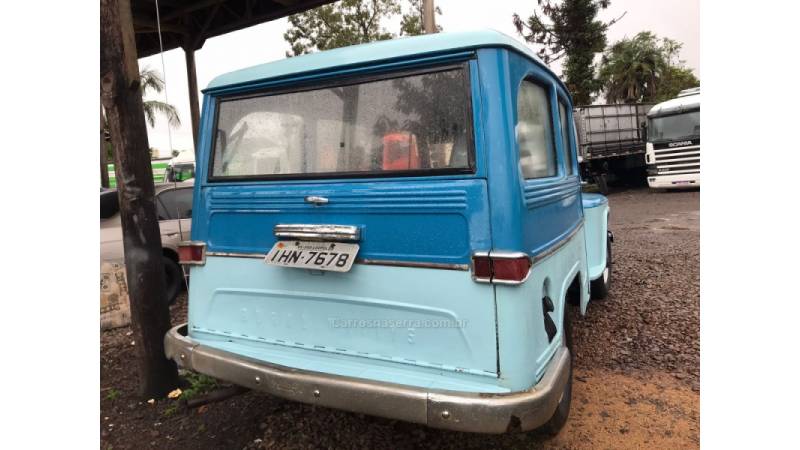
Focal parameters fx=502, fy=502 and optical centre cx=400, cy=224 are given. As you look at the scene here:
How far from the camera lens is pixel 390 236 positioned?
247 cm

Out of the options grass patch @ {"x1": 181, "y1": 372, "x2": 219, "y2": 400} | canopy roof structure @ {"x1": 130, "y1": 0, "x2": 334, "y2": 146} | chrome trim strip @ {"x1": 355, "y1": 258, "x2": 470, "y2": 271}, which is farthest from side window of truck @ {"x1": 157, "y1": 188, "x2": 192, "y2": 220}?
chrome trim strip @ {"x1": 355, "y1": 258, "x2": 470, "y2": 271}

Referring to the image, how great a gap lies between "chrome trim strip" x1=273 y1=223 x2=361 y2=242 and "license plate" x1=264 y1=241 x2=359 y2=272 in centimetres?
3

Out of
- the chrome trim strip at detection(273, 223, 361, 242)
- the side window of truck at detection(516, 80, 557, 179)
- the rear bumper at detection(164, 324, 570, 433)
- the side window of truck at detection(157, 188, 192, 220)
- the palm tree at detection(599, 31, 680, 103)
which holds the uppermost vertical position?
the palm tree at detection(599, 31, 680, 103)

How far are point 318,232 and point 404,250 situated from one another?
49 centimetres

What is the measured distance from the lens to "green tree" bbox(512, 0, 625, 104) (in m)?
26.5

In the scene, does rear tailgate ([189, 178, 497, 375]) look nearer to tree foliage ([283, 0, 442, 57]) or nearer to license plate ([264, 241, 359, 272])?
license plate ([264, 241, 359, 272])

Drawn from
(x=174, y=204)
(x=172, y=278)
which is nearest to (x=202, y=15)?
(x=174, y=204)

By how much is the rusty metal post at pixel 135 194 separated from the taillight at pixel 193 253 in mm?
543

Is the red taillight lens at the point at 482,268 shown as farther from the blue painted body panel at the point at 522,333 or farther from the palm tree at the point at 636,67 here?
the palm tree at the point at 636,67

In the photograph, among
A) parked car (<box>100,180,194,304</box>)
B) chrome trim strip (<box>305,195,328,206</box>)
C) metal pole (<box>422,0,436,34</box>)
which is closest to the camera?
chrome trim strip (<box>305,195,328,206</box>)

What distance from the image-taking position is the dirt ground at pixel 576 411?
2898 mm

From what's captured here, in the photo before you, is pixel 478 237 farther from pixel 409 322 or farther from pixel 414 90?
pixel 414 90

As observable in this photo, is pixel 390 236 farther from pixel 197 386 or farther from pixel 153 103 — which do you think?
pixel 153 103

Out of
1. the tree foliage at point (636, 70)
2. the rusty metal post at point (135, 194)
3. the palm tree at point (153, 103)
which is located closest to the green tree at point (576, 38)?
the tree foliage at point (636, 70)
